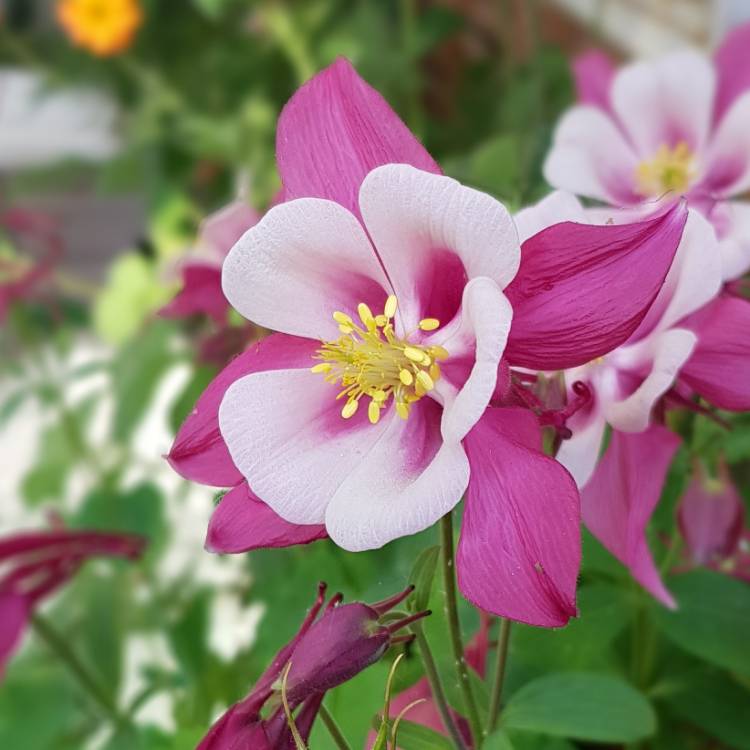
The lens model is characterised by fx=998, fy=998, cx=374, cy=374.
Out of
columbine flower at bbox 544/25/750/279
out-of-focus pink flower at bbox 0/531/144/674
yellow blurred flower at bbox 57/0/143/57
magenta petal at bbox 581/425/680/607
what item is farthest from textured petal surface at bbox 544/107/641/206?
yellow blurred flower at bbox 57/0/143/57

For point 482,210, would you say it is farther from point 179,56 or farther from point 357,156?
point 179,56

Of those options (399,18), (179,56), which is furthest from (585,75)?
(179,56)

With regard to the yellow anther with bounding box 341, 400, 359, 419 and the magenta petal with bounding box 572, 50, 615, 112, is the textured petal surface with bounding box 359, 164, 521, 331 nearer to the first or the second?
the yellow anther with bounding box 341, 400, 359, 419

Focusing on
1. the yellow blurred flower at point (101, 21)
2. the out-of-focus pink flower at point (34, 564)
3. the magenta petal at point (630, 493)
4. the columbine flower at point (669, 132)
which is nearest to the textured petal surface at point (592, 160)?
the columbine flower at point (669, 132)

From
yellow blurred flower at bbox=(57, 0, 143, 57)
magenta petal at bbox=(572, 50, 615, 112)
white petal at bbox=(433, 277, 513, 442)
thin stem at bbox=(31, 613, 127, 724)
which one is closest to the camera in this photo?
white petal at bbox=(433, 277, 513, 442)

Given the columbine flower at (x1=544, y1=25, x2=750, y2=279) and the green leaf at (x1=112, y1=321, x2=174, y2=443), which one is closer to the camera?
the columbine flower at (x1=544, y1=25, x2=750, y2=279)

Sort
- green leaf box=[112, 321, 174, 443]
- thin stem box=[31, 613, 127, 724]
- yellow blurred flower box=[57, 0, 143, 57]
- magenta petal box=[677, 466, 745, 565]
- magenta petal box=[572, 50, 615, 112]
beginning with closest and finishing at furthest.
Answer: magenta petal box=[677, 466, 745, 565] → magenta petal box=[572, 50, 615, 112] → thin stem box=[31, 613, 127, 724] → green leaf box=[112, 321, 174, 443] → yellow blurred flower box=[57, 0, 143, 57]

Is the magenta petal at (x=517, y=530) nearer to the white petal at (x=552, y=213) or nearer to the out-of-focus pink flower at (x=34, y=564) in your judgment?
the white petal at (x=552, y=213)

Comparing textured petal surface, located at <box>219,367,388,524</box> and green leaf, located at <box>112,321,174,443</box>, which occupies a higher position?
textured petal surface, located at <box>219,367,388,524</box>

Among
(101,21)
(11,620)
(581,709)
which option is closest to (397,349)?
(581,709)
